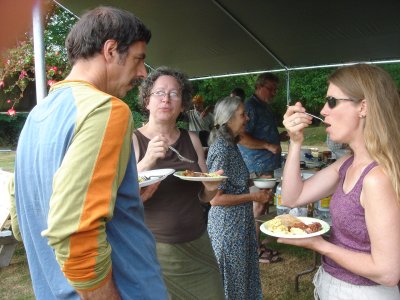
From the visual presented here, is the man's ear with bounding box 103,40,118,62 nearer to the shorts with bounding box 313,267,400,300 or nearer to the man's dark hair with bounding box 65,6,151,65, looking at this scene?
the man's dark hair with bounding box 65,6,151,65

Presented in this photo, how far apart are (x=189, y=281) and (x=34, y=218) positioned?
1213mm

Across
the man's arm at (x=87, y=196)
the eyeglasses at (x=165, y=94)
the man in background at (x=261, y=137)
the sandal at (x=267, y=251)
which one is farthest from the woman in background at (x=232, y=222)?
the man in background at (x=261, y=137)

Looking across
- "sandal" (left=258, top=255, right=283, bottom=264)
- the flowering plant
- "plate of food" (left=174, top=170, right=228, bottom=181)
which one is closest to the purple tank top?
"plate of food" (left=174, top=170, right=228, bottom=181)

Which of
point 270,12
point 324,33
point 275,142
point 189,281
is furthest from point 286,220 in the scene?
point 324,33

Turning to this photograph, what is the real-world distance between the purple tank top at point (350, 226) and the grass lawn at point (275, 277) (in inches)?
84.3

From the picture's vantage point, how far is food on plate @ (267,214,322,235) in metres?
1.75

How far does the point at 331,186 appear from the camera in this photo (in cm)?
181

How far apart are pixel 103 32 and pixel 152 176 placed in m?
0.91

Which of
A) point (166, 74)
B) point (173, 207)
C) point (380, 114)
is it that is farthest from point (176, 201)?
point (380, 114)

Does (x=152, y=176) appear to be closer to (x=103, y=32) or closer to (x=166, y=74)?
(x=166, y=74)

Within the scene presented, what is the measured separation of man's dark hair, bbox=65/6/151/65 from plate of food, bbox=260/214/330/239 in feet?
3.41

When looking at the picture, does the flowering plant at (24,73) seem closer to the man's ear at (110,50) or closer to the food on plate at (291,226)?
the food on plate at (291,226)

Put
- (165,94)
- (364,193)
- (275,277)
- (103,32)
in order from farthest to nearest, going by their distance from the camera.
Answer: (275,277) < (165,94) < (364,193) < (103,32)

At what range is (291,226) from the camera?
6.00ft
